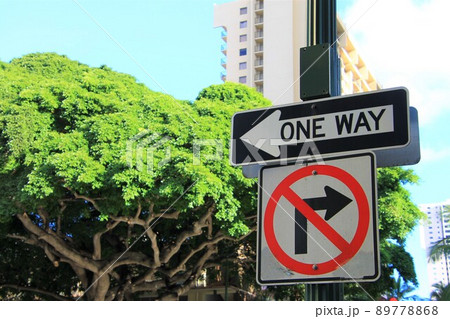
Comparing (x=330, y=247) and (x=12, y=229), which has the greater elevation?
(x=12, y=229)

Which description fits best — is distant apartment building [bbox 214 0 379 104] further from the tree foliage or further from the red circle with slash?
the red circle with slash

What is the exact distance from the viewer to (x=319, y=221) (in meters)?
2.30

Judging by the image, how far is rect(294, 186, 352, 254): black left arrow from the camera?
229 cm

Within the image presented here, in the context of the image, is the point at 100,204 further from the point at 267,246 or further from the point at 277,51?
the point at 277,51

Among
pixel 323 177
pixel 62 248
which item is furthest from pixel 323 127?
pixel 62 248

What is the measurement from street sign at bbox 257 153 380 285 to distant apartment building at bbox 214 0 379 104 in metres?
46.0

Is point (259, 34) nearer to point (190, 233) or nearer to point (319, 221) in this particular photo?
point (190, 233)

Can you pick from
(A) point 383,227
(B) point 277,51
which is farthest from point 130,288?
(B) point 277,51

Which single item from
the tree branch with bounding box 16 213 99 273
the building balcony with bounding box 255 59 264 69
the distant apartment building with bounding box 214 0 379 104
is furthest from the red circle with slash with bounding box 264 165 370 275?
the building balcony with bounding box 255 59 264 69

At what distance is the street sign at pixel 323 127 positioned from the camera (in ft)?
7.88

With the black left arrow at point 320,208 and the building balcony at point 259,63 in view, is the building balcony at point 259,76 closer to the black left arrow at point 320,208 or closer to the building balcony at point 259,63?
the building balcony at point 259,63

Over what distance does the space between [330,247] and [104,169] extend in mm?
12275

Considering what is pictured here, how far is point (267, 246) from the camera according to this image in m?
2.37

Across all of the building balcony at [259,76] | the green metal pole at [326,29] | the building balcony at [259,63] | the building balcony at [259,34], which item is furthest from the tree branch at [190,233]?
the building balcony at [259,34]
